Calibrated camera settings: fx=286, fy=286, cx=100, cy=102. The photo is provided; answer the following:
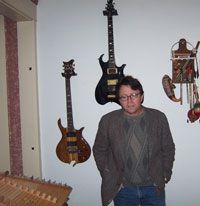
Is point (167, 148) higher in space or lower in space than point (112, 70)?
lower

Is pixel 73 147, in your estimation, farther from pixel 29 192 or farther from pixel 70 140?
pixel 29 192

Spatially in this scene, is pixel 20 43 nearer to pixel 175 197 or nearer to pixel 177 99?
pixel 177 99

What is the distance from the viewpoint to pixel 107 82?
2.53 m

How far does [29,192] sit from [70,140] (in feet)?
3.18

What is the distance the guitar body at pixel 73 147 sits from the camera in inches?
102

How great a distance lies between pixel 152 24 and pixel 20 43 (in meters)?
1.19

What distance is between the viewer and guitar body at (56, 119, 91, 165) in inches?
102

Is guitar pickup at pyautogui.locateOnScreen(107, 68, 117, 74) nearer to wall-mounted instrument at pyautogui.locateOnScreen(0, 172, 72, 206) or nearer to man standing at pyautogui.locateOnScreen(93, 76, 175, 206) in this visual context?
man standing at pyautogui.locateOnScreen(93, 76, 175, 206)

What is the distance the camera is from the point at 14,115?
100.0 inches

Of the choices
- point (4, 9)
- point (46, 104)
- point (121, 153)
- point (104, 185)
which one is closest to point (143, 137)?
point (121, 153)

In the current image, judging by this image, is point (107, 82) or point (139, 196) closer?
point (139, 196)

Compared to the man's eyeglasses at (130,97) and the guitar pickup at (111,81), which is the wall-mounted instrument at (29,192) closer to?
the man's eyeglasses at (130,97)

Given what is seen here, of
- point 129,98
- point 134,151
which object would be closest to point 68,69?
point 129,98

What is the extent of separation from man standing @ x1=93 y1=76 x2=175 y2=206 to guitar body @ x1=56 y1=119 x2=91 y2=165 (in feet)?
1.56
